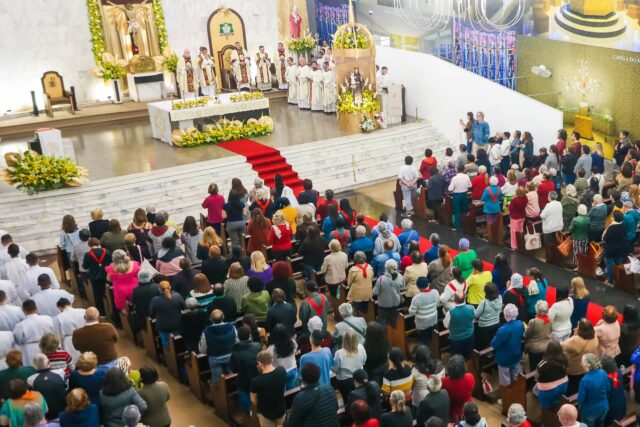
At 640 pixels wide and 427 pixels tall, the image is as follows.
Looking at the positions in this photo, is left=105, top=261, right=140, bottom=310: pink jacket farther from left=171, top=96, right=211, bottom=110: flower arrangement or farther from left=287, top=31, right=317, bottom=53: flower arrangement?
left=287, top=31, right=317, bottom=53: flower arrangement

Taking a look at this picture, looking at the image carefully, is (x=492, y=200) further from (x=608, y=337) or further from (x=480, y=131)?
(x=608, y=337)

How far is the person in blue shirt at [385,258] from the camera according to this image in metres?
10.9

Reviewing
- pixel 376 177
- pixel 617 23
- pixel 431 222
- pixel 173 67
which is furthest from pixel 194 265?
pixel 173 67

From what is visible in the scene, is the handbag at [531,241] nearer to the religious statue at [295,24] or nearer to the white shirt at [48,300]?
the white shirt at [48,300]

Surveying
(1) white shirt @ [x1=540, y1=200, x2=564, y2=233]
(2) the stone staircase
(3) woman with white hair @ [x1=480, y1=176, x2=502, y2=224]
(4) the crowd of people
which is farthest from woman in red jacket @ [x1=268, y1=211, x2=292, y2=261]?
(2) the stone staircase

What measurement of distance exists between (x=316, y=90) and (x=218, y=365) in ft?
48.0

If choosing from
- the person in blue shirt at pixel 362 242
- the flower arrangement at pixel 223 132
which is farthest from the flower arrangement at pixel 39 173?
the person in blue shirt at pixel 362 242

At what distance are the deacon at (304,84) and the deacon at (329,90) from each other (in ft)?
1.83

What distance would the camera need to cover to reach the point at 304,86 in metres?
23.3

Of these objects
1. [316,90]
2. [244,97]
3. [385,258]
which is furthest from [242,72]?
[385,258]

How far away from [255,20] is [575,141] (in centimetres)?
1434

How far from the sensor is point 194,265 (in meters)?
12.4

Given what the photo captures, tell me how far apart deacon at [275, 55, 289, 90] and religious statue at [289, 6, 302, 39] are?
77.2 inches

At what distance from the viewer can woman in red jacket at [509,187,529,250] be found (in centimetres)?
1323
